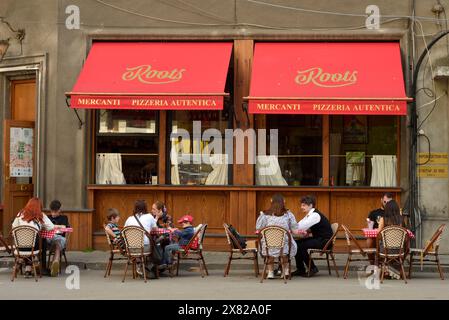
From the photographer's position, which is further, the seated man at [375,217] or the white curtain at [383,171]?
the white curtain at [383,171]

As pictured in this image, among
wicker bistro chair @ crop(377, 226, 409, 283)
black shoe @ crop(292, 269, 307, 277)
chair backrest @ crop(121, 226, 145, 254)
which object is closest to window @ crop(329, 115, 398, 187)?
black shoe @ crop(292, 269, 307, 277)

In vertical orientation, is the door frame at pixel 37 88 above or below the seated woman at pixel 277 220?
above

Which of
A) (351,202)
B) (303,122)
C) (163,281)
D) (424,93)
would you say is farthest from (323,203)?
(163,281)

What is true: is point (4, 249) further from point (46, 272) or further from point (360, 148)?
point (360, 148)

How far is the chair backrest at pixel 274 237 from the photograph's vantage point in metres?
13.1

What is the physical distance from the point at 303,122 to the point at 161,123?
294cm

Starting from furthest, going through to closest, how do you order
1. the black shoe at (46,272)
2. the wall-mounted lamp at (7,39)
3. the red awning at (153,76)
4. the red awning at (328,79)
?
the wall-mounted lamp at (7,39) → the red awning at (153,76) → the red awning at (328,79) → the black shoe at (46,272)

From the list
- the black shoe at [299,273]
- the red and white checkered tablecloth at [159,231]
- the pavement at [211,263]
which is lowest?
the black shoe at [299,273]

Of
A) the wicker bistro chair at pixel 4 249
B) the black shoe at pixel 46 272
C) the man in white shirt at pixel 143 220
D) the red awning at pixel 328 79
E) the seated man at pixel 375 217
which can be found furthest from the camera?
the red awning at pixel 328 79

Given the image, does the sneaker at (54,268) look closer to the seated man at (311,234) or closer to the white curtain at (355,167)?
the seated man at (311,234)

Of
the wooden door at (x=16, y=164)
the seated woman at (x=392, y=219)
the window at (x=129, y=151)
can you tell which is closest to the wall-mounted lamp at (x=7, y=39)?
the wooden door at (x=16, y=164)

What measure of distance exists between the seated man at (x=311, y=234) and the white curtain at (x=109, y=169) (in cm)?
470

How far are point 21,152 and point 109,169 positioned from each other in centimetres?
195

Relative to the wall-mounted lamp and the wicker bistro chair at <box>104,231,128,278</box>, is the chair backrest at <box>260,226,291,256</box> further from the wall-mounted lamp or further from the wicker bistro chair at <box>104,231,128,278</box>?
the wall-mounted lamp
